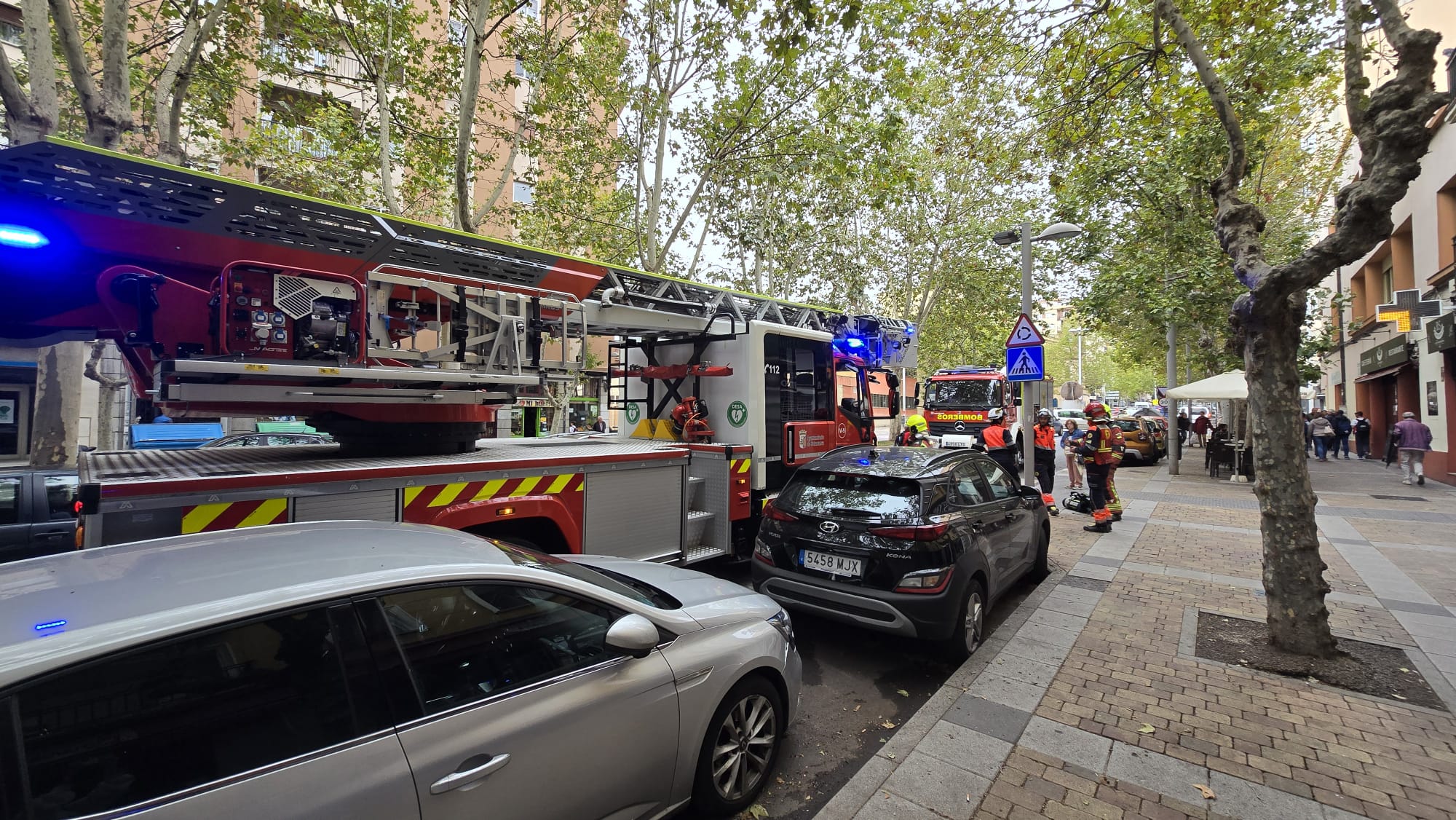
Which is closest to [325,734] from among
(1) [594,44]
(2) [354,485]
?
(2) [354,485]

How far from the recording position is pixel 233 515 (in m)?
3.13

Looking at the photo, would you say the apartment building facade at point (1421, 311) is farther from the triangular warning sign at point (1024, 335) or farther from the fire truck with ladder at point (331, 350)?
the fire truck with ladder at point (331, 350)

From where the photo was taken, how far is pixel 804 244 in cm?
1955

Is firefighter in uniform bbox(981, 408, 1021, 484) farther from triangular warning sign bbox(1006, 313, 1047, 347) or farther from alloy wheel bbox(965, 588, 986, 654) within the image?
alloy wheel bbox(965, 588, 986, 654)

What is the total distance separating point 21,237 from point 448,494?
2.46 m

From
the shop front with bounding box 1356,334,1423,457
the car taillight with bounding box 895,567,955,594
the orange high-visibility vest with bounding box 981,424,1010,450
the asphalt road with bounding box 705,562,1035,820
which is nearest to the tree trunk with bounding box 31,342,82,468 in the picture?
the asphalt road with bounding box 705,562,1035,820

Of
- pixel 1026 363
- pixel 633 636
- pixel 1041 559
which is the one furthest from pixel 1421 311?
pixel 633 636

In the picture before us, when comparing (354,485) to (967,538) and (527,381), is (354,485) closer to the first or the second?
(527,381)

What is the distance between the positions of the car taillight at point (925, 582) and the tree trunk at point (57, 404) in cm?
1450

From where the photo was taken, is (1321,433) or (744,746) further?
(1321,433)

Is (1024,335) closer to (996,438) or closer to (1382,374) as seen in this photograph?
(996,438)

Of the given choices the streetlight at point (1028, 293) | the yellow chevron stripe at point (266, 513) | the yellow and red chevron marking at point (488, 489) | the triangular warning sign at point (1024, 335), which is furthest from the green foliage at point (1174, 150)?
the yellow chevron stripe at point (266, 513)

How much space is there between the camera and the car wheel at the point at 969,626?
4.43 meters

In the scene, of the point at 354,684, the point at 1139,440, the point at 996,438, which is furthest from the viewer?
the point at 1139,440
